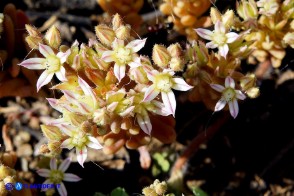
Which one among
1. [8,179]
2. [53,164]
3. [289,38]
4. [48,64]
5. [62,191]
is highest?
[48,64]

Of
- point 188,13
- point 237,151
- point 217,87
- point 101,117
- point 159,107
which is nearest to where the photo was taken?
point 101,117

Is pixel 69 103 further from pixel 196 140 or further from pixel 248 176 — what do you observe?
pixel 248 176

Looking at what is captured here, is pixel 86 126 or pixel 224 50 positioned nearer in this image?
pixel 86 126

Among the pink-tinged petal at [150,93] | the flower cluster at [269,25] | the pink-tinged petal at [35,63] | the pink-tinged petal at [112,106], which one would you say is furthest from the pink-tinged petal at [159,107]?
the flower cluster at [269,25]

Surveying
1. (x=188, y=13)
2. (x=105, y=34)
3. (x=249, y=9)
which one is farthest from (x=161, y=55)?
(x=188, y=13)

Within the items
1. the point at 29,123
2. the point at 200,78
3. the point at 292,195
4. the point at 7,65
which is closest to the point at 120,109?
the point at 200,78

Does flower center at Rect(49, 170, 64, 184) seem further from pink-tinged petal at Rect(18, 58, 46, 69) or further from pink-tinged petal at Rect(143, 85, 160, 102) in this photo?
pink-tinged petal at Rect(143, 85, 160, 102)

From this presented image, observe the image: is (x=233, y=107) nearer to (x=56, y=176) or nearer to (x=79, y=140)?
(x=79, y=140)

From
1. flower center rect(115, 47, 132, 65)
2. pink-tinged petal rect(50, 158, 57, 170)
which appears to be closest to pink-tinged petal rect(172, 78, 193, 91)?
flower center rect(115, 47, 132, 65)
